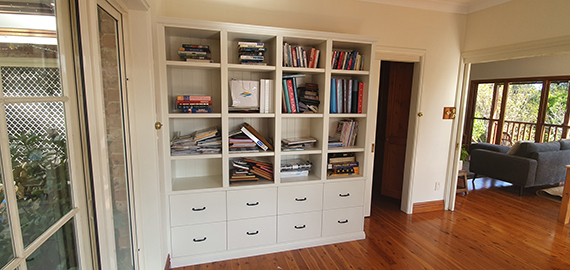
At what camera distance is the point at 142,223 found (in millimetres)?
1838

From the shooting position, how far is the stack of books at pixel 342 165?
2.56 m

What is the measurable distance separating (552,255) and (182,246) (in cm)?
342

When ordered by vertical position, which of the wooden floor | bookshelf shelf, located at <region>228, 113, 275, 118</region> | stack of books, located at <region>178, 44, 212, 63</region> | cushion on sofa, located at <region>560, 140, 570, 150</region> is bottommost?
the wooden floor

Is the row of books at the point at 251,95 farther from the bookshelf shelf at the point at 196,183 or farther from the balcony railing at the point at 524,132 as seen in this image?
the balcony railing at the point at 524,132

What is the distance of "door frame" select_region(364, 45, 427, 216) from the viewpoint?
9.44ft

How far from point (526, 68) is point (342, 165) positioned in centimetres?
610

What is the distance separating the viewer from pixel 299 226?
246 cm

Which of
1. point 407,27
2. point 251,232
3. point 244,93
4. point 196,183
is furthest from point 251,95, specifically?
point 407,27

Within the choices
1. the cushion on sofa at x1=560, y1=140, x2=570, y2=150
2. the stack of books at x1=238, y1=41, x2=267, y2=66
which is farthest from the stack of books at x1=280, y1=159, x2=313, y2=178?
the cushion on sofa at x1=560, y1=140, x2=570, y2=150

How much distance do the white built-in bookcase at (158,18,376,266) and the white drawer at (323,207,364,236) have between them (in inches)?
0.4

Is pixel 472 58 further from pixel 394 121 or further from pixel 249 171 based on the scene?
pixel 249 171

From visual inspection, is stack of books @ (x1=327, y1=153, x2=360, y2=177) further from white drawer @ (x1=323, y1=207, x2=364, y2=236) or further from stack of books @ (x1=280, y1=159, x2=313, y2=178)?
white drawer @ (x1=323, y1=207, x2=364, y2=236)

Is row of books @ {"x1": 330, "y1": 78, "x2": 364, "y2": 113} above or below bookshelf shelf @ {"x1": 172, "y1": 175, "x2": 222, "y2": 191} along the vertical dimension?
above

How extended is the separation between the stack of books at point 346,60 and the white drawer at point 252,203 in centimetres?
131
